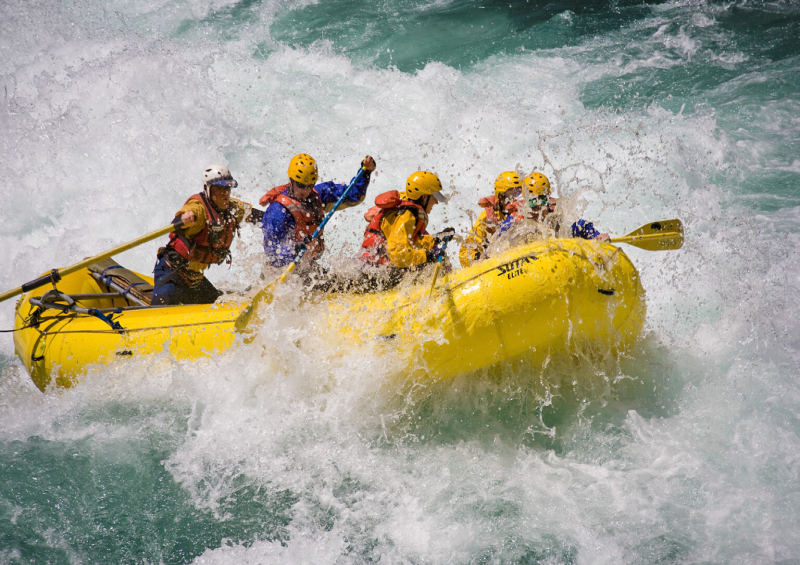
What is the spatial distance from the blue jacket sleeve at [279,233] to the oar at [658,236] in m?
2.19

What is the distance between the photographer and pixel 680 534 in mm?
3381

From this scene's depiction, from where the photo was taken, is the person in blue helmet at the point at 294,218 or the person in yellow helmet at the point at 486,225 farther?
the person in yellow helmet at the point at 486,225

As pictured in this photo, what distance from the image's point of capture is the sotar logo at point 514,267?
3561 mm

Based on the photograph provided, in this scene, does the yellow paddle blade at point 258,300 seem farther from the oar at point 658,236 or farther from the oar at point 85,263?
the oar at point 658,236

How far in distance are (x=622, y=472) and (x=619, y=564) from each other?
62 centimetres

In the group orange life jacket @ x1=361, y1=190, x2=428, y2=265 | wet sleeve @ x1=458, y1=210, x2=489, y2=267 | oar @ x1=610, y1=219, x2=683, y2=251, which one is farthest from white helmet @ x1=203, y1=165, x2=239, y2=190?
oar @ x1=610, y1=219, x2=683, y2=251

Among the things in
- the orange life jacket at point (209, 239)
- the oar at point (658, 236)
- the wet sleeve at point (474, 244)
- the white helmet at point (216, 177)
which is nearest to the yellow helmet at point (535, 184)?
the wet sleeve at point (474, 244)

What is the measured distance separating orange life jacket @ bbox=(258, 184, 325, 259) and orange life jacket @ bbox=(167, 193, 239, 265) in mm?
321

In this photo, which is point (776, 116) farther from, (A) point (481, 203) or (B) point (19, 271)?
(B) point (19, 271)

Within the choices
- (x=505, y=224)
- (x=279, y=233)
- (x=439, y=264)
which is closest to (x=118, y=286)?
(x=279, y=233)

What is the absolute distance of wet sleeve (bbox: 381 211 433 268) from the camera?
3.67m

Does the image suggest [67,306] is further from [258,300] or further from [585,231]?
[585,231]

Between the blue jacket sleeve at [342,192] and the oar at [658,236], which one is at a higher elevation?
the blue jacket sleeve at [342,192]

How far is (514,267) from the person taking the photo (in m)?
3.58
